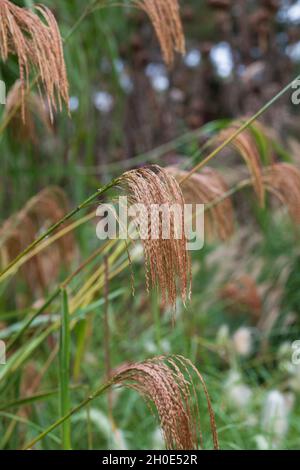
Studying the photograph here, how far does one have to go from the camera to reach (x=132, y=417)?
2150mm

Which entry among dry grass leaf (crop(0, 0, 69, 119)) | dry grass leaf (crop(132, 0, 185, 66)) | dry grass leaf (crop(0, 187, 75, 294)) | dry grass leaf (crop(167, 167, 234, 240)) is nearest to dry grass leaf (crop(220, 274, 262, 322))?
dry grass leaf (crop(0, 187, 75, 294))

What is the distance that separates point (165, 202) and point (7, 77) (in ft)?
4.31

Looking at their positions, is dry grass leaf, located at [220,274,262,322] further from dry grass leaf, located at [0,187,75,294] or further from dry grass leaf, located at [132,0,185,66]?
dry grass leaf, located at [132,0,185,66]

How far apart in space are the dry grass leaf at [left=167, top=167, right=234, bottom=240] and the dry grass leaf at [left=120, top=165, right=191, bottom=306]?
482 millimetres

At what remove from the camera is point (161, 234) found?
825 millimetres

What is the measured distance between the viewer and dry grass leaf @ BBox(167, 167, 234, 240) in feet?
4.42

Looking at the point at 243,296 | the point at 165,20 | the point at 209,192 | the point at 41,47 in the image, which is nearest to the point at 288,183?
the point at 209,192

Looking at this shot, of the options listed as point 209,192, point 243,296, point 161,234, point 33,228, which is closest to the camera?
point 161,234

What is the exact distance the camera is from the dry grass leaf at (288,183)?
1394mm

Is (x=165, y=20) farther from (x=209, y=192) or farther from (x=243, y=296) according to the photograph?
(x=243, y=296)

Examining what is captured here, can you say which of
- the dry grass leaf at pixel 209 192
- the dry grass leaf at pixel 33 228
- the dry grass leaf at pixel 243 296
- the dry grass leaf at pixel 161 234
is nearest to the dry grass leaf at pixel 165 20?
the dry grass leaf at pixel 209 192

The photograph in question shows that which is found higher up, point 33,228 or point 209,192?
point 33,228

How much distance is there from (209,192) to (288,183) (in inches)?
6.1

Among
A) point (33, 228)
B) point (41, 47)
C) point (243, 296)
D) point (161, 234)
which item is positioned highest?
point (243, 296)
